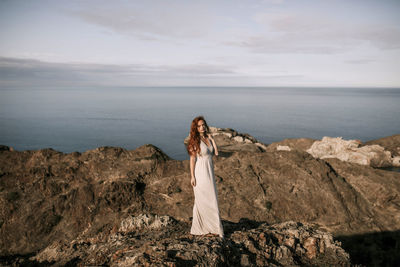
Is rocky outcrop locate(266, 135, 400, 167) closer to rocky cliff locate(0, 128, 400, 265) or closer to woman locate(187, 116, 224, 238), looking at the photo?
rocky cliff locate(0, 128, 400, 265)

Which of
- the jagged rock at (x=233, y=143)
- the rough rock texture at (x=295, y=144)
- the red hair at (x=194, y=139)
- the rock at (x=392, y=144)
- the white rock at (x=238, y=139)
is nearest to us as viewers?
the red hair at (x=194, y=139)

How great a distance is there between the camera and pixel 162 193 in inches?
555

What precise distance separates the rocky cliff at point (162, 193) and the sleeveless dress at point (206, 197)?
423 centimetres

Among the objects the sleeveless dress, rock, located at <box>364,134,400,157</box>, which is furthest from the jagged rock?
the sleeveless dress

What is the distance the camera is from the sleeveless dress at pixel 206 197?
656cm

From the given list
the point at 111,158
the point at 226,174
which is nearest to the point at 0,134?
the point at 111,158

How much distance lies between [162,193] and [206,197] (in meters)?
7.93

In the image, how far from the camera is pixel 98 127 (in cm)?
8362

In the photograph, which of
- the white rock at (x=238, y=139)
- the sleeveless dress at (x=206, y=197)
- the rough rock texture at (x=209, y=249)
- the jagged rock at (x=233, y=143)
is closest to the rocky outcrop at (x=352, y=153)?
the jagged rock at (x=233, y=143)

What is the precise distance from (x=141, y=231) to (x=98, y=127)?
8212cm

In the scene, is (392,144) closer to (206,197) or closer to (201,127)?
(206,197)

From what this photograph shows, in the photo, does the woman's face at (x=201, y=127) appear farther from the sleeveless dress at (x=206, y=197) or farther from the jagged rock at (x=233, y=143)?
the jagged rock at (x=233, y=143)

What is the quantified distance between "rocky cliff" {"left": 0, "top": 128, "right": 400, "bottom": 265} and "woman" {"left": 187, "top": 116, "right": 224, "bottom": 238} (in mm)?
4302

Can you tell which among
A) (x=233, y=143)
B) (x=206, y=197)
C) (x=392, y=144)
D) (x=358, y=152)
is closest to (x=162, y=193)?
(x=206, y=197)
